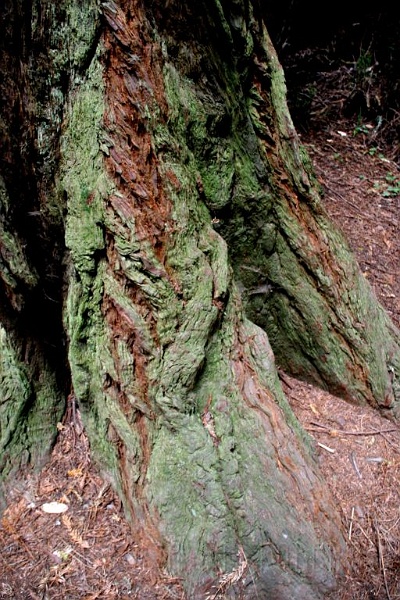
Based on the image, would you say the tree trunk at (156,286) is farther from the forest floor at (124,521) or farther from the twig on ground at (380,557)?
the twig on ground at (380,557)

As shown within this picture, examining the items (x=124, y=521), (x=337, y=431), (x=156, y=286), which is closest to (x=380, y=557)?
(x=337, y=431)

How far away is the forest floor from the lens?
2.44 m

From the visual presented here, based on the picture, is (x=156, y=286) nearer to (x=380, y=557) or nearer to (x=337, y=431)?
(x=337, y=431)

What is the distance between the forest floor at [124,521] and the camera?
244 centimetres

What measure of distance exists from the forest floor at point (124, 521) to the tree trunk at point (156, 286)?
112mm

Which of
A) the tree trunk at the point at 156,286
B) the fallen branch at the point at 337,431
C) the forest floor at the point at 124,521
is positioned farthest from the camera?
the fallen branch at the point at 337,431

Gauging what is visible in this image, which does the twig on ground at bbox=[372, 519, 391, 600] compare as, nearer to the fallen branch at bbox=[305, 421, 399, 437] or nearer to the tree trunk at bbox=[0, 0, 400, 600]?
the tree trunk at bbox=[0, 0, 400, 600]

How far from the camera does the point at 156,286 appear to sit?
2.35m

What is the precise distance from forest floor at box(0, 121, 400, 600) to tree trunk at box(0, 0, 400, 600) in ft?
0.37

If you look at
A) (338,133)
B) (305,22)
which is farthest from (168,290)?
(305,22)

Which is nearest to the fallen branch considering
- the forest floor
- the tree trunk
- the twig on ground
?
the forest floor

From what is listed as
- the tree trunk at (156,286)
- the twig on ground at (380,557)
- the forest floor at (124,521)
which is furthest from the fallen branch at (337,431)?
the twig on ground at (380,557)

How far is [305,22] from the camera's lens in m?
6.30

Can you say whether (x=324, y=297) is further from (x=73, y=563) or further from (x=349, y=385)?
(x=73, y=563)
